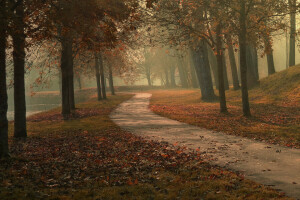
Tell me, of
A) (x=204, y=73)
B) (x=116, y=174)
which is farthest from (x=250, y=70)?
(x=116, y=174)

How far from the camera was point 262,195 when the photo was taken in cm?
598

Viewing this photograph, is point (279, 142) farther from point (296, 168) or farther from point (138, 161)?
point (138, 161)

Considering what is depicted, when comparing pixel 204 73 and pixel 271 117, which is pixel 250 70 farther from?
pixel 271 117

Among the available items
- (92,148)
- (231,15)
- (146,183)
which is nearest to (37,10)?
(92,148)

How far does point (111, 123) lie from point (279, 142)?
9512 millimetres

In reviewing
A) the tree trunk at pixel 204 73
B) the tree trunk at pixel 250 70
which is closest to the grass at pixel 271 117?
the tree trunk at pixel 250 70

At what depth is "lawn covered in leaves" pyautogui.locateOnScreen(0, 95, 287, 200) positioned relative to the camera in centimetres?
637

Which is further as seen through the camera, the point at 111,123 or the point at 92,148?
the point at 111,123

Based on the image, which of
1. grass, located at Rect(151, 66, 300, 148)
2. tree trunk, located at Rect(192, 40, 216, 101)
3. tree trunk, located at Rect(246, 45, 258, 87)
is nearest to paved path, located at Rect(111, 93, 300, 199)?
grass, located at Rect(151, 66, 300, 148)

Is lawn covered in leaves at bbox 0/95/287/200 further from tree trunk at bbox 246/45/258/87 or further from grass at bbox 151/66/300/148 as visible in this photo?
tree trunk at bbox 246/45/258/87

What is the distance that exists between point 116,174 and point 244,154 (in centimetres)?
393

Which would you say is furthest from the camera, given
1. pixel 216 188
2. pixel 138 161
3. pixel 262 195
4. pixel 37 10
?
pixel 37 10

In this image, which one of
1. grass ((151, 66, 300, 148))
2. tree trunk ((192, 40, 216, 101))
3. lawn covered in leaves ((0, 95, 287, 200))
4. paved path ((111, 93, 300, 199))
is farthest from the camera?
tree trunk ((192, 40, 216, 101))

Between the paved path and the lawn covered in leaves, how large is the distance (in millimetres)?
465
